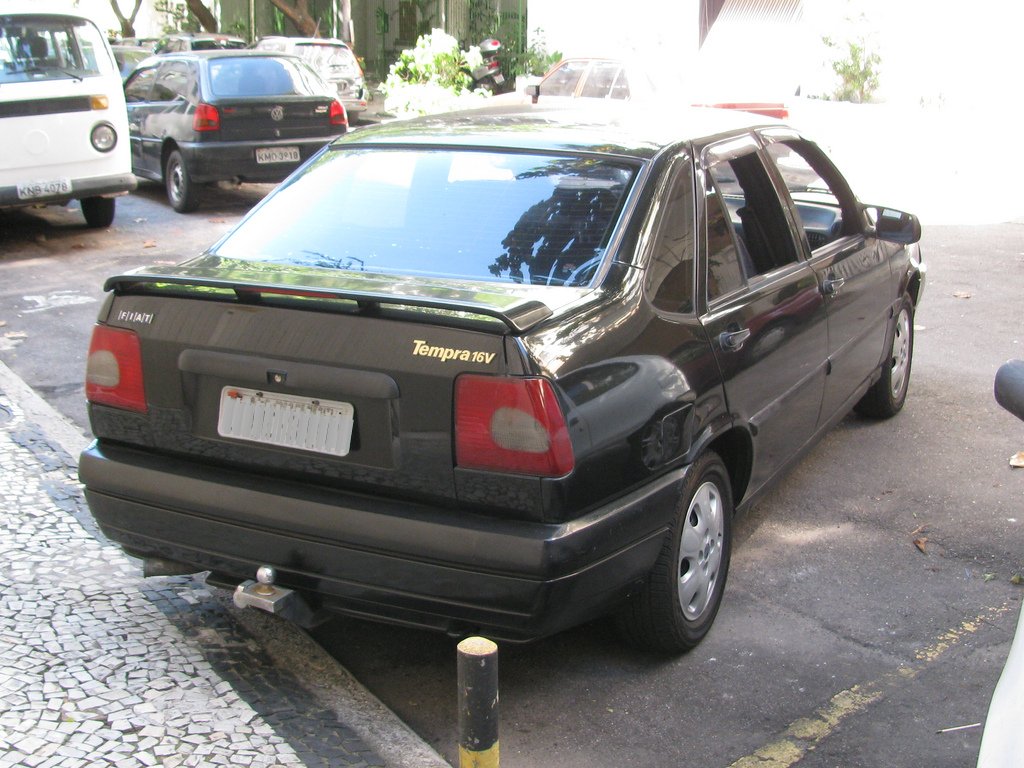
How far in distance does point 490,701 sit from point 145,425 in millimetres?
1620

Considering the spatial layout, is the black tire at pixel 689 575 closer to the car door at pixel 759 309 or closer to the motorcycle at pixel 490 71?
the car door at pixel 759 309

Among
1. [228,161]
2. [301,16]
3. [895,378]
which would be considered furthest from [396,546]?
[301,16]

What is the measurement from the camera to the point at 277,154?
1248 cm

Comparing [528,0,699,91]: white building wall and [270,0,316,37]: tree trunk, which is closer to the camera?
[528,0,699,91]: white building wall

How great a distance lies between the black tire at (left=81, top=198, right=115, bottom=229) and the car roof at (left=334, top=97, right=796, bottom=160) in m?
7.75

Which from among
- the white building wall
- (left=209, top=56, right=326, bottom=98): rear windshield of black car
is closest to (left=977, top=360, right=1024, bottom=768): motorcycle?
(left=209, top=56, right=326, bottom=98): rear windshield of black car

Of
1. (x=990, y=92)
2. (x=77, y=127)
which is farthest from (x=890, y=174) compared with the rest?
(x=77, y=127)

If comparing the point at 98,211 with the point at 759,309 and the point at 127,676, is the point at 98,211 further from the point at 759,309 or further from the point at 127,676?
the point at 759,309

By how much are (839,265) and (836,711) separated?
214cm

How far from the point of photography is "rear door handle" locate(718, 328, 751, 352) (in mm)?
3938

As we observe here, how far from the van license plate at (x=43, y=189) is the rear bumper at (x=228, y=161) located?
6.32ft

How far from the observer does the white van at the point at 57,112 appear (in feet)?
33.0

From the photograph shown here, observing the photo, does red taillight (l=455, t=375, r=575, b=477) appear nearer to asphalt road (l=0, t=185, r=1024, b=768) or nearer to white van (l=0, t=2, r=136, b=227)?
asphalt road (l=0, t=185, r=1024, b=768)

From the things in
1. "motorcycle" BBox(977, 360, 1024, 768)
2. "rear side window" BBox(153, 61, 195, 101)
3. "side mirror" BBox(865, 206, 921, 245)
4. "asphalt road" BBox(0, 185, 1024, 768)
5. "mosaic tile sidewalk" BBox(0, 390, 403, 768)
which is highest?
"rear side window" BBox(153, 61, 195, 101)
